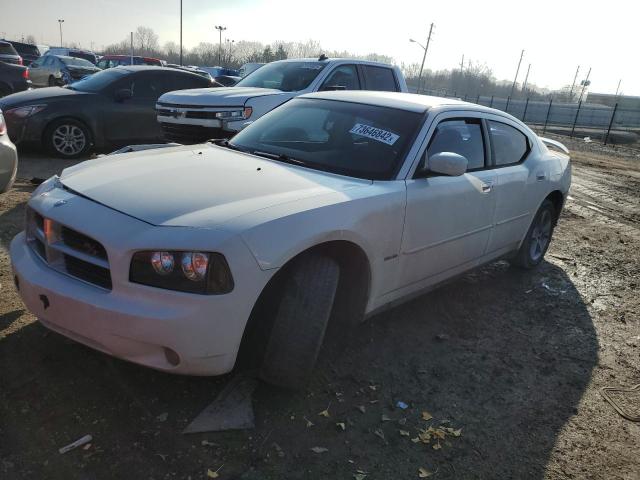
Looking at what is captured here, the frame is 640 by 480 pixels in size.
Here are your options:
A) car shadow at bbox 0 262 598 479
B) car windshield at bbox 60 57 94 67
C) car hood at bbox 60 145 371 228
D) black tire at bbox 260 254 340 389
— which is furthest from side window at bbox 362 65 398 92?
car windshield at bbox 60 57 94 67

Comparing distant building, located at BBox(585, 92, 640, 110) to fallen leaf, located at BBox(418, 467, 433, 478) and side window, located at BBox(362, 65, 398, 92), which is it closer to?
side window, located at BBox(362, 65, 398, 92)

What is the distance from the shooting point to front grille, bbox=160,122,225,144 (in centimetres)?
738

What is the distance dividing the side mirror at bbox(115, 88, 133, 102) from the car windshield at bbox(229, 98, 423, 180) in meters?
5.47

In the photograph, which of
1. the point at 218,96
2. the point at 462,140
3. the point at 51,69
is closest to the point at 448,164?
the point at 462,140

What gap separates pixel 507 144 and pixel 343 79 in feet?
13.7

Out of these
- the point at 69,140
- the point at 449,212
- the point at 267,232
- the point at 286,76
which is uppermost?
the point at 286,76

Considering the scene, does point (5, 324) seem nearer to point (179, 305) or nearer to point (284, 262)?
point (179, 305)

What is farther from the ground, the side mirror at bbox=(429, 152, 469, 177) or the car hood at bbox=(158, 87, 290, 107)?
the side mirror at bbox=(429, 152, 469, 177)

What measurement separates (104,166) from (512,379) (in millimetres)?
2861

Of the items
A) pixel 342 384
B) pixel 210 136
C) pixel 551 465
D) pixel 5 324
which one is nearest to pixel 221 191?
pixel 342 384

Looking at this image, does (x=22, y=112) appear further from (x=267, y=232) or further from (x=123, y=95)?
(x=267, y=232)

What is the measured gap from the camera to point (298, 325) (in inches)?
101

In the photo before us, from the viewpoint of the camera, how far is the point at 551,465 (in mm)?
2490

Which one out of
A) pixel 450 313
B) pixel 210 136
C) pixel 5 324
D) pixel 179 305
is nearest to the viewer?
pixel 179 305
